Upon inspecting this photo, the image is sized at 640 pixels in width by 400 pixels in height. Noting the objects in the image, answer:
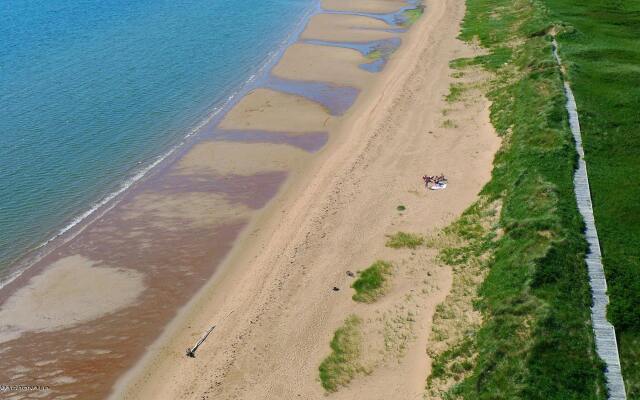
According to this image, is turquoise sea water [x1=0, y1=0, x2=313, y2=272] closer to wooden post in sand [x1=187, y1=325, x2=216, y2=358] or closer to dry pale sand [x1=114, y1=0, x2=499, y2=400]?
dry pale sand [x1=114, y1=0, x2=499, y2=400]

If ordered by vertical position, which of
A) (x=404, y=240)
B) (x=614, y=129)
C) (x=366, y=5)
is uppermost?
(x=614, y=129)

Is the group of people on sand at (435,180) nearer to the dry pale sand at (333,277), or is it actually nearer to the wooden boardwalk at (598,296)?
the dry pale sand at (333,277)

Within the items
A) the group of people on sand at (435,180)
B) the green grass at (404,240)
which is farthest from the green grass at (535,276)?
the group of people on sand at (435,180)

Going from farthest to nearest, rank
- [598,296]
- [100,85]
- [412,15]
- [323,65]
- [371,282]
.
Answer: [412,15]
[323,65]
[100,85]
[371,282]
[598,296]

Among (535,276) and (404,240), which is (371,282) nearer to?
(404,240)

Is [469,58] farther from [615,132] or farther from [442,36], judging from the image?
[615,132]

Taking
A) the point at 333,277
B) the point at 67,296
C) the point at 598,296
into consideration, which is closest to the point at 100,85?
the point at 67,296
